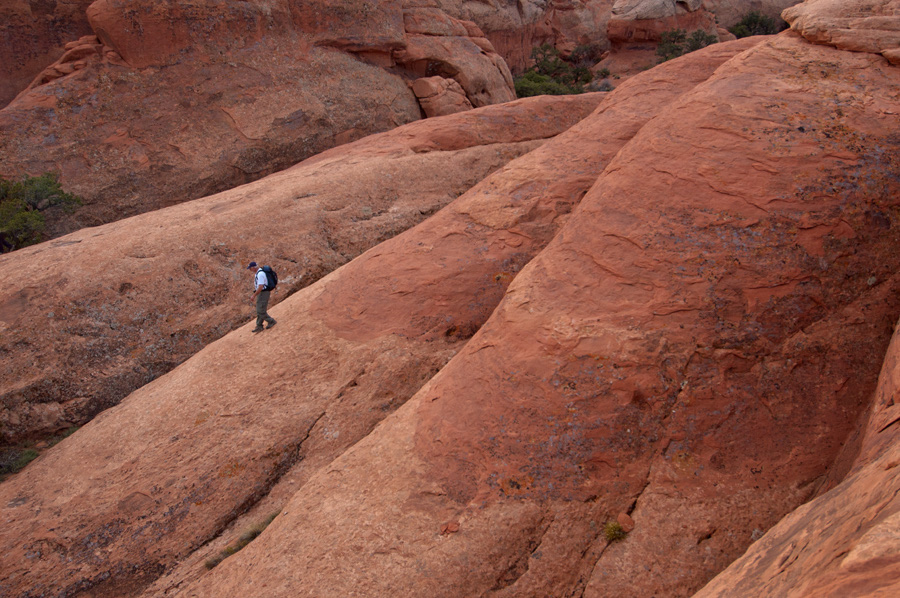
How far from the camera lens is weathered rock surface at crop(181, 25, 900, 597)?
19.6 feet

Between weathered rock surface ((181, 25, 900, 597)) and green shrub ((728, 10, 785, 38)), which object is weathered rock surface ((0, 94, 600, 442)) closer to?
weathered rock surface ((181, 25, 900, 597))

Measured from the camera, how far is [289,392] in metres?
8.95

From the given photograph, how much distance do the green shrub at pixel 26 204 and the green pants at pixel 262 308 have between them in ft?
28.6

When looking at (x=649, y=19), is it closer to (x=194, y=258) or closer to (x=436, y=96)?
(x=436, y=96)

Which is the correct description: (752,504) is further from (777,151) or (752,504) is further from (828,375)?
(777,151)

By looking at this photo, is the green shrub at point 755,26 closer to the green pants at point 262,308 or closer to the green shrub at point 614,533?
the green pants at point 262,308

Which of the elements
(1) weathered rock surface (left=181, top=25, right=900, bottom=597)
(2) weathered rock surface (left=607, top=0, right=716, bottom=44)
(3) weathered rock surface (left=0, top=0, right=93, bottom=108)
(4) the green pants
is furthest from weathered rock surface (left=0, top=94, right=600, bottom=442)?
(2) weathered rock surface (left=607, top=0, right=716, bottom=44)

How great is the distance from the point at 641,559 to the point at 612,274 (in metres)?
2.95

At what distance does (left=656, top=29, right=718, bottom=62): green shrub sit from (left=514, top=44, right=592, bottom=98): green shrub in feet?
13.1

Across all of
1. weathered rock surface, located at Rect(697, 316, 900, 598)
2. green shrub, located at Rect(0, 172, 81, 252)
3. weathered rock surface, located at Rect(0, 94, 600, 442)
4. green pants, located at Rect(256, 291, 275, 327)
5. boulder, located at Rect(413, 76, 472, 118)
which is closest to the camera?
weathered rock surface, located at Rect(697, 316, 900, 598)

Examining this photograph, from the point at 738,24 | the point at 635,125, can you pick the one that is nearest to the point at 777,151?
the point at 635,125

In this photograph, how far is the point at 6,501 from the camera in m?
8.73

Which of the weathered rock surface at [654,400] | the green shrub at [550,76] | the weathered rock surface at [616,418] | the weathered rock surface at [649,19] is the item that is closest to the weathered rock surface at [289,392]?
the weathered rock surface at [616,418]

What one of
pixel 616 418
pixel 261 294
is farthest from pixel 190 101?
pixel 616 418
